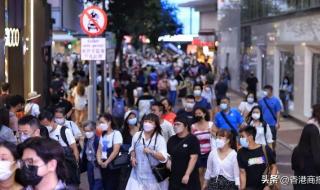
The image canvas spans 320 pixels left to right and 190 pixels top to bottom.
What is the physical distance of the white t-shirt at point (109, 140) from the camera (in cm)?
1000

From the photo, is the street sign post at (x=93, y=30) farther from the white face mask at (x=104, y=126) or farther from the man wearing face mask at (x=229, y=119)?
the white face mask at (x=104, y=126)

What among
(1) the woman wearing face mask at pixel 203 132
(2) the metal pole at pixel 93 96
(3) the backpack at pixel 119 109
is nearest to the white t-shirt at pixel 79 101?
(3) the backpack at pixel 119 109

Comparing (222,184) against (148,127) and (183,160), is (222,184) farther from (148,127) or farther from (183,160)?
(148,127)

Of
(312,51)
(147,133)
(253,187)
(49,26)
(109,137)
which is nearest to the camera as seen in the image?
(253,187)

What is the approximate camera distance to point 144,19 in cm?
3262

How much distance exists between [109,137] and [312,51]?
15.0m

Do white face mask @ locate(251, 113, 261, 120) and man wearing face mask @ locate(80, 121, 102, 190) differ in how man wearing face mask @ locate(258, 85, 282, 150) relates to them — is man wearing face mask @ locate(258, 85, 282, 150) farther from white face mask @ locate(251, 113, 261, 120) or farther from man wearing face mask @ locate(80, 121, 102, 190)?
man wearing face mask @ locate(80, 121, 102, 190)

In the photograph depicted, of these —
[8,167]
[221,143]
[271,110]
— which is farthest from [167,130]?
[8,167]

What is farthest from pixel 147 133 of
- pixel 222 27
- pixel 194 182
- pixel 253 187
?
pixel 222 27

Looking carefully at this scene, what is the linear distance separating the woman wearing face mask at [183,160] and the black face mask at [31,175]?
4.69 meters

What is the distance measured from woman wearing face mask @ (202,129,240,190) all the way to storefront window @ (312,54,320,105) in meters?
15.0

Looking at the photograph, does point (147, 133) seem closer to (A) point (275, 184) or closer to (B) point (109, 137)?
(B) point (109, 137)

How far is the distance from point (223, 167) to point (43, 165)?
4.38 meters

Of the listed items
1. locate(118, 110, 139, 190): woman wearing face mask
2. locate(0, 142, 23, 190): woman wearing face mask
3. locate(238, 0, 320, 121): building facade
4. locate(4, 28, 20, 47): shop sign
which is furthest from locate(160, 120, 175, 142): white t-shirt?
locate(238, 0, 320, 121): building facade
